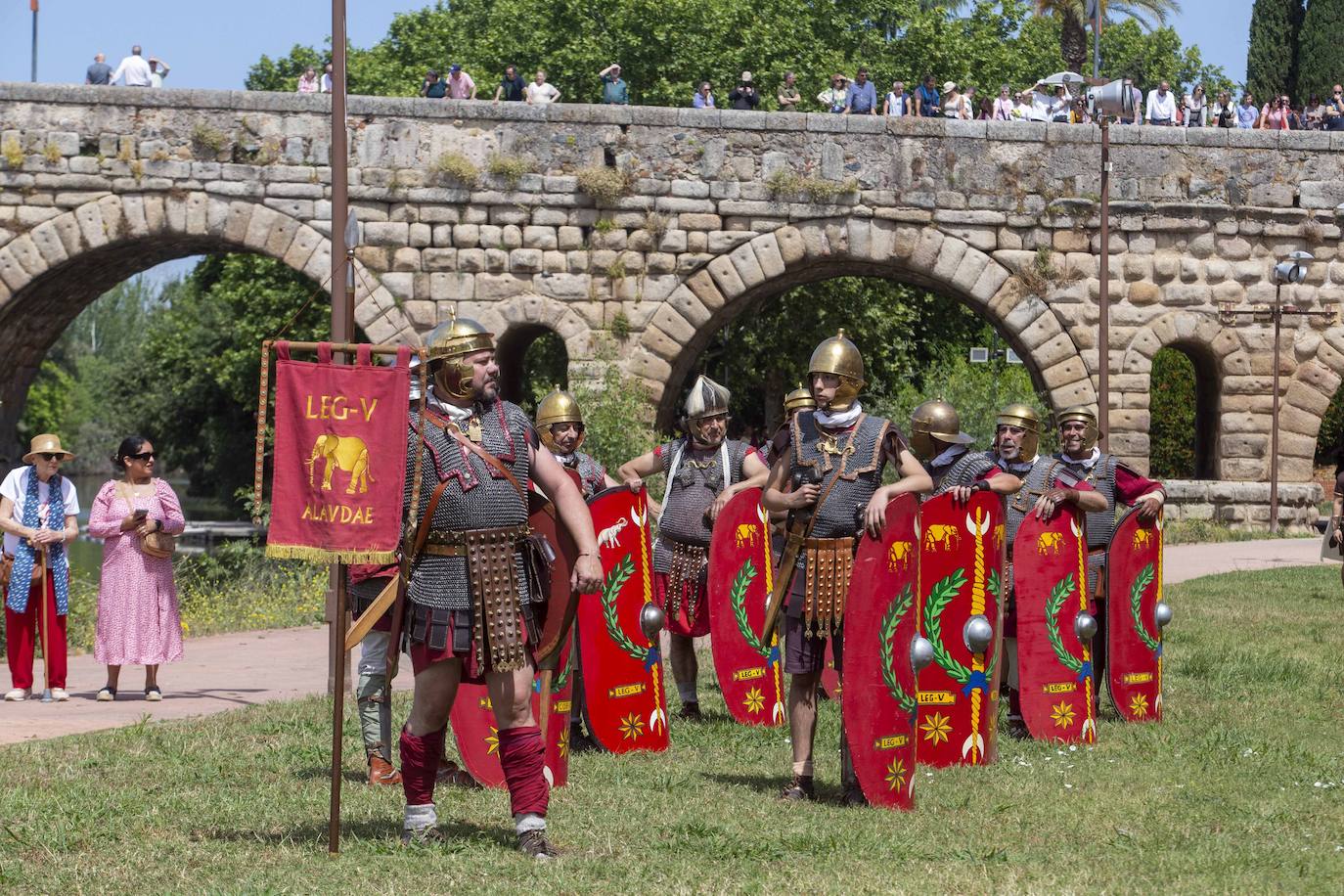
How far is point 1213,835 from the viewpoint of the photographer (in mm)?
5293

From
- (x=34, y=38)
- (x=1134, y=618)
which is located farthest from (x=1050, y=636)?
(x=34, y=38)

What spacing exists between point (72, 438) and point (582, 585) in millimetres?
60035

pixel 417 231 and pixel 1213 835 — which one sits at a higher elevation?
pixel 417 231

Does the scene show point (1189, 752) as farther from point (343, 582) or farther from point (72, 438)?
Result: point (72, 438)

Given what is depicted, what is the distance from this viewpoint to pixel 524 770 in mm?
5031

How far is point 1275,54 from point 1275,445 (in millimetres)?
18841

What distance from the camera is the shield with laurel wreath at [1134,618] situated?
7.42 metres

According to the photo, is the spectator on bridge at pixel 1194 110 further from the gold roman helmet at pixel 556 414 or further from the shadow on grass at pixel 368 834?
the shadow on grass at pixel 368 834

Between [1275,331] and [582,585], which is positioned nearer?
[582,585]

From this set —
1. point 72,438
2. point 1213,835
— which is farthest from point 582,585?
point 72,438

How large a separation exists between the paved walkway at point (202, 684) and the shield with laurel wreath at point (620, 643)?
7.15ft

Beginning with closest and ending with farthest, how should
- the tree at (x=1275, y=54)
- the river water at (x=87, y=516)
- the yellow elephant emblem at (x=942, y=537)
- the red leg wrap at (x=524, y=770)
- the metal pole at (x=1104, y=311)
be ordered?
the red leg wrap at (x=524, y=770)
the yellow elephant emblem at (x=942, y=537)
the metal pole at (x=1104, y=311)
the river water at (x=87, y=516)
the tree at (x=1275, y=54)

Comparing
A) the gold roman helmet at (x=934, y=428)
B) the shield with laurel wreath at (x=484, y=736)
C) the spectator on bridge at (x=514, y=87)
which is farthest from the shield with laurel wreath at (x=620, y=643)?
the spectator on bridge at (x=514, y=87)

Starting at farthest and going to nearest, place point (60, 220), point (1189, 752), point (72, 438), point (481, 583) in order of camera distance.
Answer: point (72, 438)
point (60, 220)
point (1189, 752)
point (481, 583)
